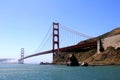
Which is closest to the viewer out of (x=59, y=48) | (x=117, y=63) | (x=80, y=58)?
(x=117, y=63)

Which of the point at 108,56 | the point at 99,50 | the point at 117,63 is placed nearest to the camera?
the point at 117,63

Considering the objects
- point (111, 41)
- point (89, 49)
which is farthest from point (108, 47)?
point (89, 49)

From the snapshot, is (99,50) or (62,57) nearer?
(99,50)

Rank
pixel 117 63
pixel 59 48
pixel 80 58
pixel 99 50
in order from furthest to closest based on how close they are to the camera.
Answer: pixel 59 48
pixel 80 58
pixel 99 50
pixel 117 63

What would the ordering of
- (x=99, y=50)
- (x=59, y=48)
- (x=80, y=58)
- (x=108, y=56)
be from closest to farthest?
(x=108, y=56) < (x=99, y=50) < (x=80, y=58) < (x=59, y=48)

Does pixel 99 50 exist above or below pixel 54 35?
below

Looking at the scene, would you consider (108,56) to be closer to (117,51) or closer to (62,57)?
(117,51)

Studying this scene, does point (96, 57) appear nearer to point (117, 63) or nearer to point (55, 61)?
point (117, 63)

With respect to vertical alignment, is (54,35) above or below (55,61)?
above

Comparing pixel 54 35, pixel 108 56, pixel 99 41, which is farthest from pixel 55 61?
pixel 108 56
